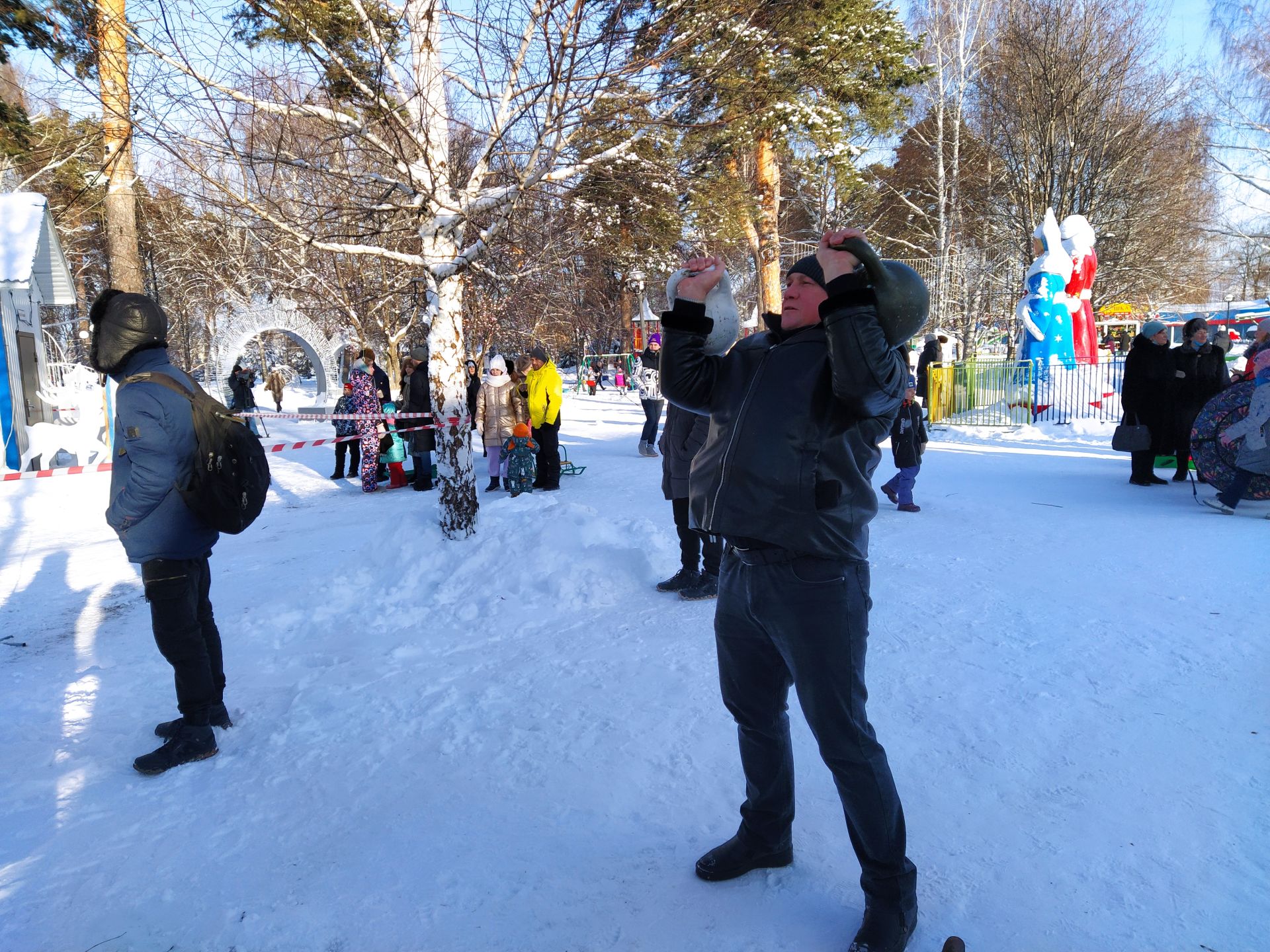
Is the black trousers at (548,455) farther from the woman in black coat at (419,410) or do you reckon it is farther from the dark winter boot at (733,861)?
the dark winter boot at (733,861)

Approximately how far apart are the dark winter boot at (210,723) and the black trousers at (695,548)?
9.62ft

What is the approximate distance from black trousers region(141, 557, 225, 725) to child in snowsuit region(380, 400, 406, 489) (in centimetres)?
776

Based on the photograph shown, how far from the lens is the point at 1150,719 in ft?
11.5

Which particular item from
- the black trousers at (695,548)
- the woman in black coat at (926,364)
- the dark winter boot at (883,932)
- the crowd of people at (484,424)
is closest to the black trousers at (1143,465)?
the black trousers at (695,548)

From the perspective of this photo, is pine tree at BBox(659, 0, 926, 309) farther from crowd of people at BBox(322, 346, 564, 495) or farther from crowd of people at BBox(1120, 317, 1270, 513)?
crowd of people at BBox(1120, 317, 1270, 513)

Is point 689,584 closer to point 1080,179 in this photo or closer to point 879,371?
point 879,371

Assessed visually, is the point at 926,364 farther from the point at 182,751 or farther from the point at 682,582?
the point at 182,751

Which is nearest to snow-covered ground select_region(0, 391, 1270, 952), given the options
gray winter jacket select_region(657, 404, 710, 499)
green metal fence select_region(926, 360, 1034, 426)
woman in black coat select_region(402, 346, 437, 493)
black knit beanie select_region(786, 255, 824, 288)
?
gray winter jacket select_region(657, 404, 710, 499)

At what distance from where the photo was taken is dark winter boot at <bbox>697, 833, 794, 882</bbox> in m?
2.55

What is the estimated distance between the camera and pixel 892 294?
2.08 metres

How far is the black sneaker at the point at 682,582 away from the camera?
18.5ft

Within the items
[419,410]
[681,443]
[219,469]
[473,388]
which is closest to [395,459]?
[419,410]

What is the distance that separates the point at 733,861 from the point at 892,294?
1.77 m

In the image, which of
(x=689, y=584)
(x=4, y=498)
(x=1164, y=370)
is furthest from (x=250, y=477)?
(x=4, y=498)
